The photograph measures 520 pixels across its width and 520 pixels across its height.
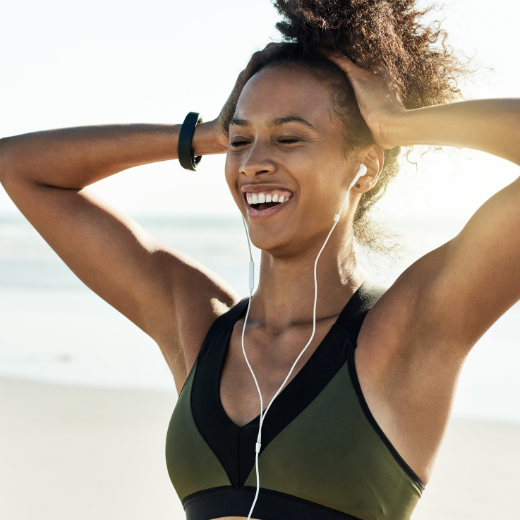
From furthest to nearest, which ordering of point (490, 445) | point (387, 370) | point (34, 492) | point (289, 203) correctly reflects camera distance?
1. point (490, 445)
2. point (34, 492)
3. point (289, 203)
4. point (387, 370)

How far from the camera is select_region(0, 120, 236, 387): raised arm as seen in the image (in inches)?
106

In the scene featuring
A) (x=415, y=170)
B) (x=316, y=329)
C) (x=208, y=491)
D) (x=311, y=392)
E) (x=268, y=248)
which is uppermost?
(x=415, y=170)

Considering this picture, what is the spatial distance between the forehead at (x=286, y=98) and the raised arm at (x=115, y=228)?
33cm

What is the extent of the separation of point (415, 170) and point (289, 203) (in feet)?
2.41

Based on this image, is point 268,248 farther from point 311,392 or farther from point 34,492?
point 34,492

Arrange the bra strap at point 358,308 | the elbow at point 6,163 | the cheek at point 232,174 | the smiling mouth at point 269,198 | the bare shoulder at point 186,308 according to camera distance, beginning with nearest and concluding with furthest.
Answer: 1. the bra strap at point 358,308
2. the smiling mouth at point 269,198
3. the cheek at point 232,174
4. the bare shoulder at point 186,308
5. the elbow at point 6,163

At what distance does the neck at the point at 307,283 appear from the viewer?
8.02 feet

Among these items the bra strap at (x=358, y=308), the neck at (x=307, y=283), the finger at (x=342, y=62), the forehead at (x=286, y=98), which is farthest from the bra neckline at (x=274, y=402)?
the finger at (x=342, y=62)

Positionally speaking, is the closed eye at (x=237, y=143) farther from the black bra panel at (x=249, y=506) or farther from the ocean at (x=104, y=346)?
the black bra panel at (x=249, y=506)

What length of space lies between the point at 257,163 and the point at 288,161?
98 mm

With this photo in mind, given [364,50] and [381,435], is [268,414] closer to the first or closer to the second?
[381,435]

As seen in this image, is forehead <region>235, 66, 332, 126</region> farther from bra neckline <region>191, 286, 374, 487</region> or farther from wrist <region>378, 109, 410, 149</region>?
bra neckline <region>191, 286, 374, 487</region>

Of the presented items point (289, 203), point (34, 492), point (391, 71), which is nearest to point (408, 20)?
point (391, 71)

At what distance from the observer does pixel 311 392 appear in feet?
6.86
